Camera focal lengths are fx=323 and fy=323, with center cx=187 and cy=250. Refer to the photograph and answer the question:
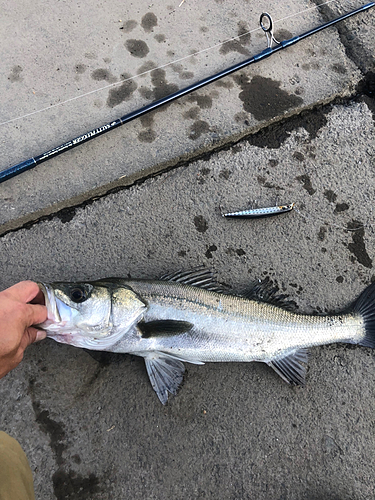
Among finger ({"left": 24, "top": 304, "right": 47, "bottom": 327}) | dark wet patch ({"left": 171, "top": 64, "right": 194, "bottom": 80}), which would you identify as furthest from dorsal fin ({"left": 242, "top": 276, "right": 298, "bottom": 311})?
dark wet patch ({"left": 171, "top": 64, "right": 194, "bottom": 80})

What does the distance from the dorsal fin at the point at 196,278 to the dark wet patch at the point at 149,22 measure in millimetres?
2800

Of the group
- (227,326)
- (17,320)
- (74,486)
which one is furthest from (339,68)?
(74,486)

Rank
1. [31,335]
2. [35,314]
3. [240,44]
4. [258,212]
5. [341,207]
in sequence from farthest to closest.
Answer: [240,44] → [341,207] → [258,212] → [31,335] → [35,314]

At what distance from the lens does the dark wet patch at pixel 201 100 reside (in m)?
3.31

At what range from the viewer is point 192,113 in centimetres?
329

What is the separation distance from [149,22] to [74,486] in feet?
14.9

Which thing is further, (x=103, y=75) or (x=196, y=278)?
(x=103, y=75)

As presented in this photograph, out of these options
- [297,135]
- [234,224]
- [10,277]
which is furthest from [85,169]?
[297,135]

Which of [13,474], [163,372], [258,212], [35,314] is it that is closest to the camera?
[13,474]

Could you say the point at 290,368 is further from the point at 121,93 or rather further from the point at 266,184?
the point at 121,93

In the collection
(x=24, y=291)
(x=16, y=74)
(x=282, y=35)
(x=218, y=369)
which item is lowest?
(x=218, y=369)

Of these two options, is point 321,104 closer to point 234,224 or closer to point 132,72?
point 234,224

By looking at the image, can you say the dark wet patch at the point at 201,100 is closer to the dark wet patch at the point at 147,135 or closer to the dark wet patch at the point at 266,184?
the dark wet patch at the point at 147,135

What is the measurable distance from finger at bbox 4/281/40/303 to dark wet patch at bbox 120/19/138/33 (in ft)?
9.93
